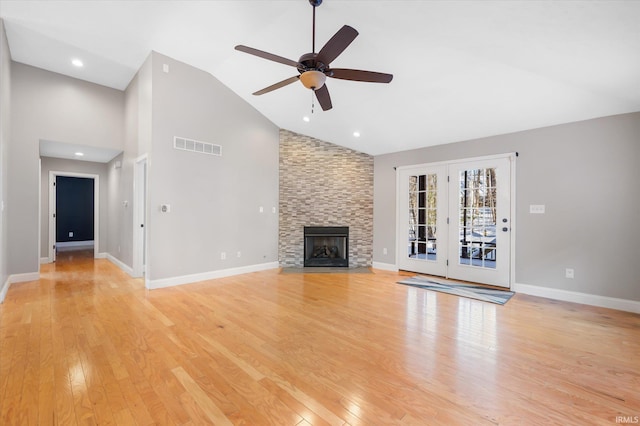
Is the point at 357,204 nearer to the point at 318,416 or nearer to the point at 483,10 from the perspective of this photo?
the point at 483,10

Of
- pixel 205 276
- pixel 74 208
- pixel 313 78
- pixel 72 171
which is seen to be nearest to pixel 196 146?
pixel 205 276

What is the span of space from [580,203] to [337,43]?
3865mm

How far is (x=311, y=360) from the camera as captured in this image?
216 cm

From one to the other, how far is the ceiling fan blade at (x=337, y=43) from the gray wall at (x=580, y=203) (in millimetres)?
3402

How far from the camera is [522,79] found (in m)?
3.09

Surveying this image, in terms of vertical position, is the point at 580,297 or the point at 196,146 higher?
the point at 196,146

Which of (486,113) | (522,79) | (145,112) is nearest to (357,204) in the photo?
(486,113)

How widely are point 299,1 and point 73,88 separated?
469 centimetres

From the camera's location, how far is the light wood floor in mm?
1603

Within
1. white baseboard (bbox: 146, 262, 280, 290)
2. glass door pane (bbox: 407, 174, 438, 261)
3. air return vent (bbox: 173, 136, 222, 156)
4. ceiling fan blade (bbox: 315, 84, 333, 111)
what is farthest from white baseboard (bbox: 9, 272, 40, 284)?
glass door pane (bbox: 407, 174, 438, 261)

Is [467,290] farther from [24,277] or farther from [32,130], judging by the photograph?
[32,130]

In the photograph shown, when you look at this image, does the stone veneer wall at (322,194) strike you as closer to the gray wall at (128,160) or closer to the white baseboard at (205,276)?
the white baseboard at (205,276)

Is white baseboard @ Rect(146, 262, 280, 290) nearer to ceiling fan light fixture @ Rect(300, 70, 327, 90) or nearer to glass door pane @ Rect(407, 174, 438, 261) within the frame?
glass door pane @ Rect(407, 174, 438, 261)

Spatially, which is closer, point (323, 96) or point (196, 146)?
point (323, 96)
